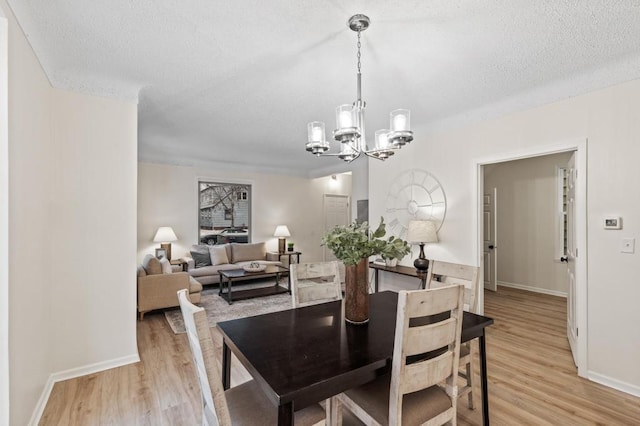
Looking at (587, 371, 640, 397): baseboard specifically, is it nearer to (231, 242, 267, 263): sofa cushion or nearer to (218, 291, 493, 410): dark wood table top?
(218, 291, 493, 410): dark wood table top

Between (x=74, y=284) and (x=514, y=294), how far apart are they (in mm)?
6214

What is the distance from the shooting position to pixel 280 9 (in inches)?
68.8

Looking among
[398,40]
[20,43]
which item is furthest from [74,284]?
[398,40]

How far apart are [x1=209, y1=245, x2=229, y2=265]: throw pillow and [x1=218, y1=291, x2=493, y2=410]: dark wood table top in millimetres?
4233

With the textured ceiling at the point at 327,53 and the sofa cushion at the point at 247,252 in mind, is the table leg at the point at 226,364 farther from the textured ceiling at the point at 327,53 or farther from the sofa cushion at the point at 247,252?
the sofa cushion at the point at 247,252

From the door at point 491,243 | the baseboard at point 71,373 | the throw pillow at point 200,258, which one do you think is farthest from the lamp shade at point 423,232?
the throw pillow at point 200,258

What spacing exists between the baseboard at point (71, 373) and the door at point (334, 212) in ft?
18.0

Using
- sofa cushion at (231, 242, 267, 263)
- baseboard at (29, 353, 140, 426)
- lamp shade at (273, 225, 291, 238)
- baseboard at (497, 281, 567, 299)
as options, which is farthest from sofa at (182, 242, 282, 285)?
baseboard at (497, 281, 567, 299)

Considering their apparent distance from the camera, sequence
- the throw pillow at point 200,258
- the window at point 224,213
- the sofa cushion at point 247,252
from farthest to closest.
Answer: the window at point 224,213 → the sofa cushion at point 247,252 → the throw pillow at point 200,258

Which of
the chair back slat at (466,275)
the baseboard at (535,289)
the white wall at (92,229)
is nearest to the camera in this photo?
the chair back slat at (466,275)

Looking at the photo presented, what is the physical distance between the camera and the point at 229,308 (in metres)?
4.43

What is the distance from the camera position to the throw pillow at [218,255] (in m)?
5.86

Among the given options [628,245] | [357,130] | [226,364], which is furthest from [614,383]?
[226,364]

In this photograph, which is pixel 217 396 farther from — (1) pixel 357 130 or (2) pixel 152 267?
(2) pixel 152 267
